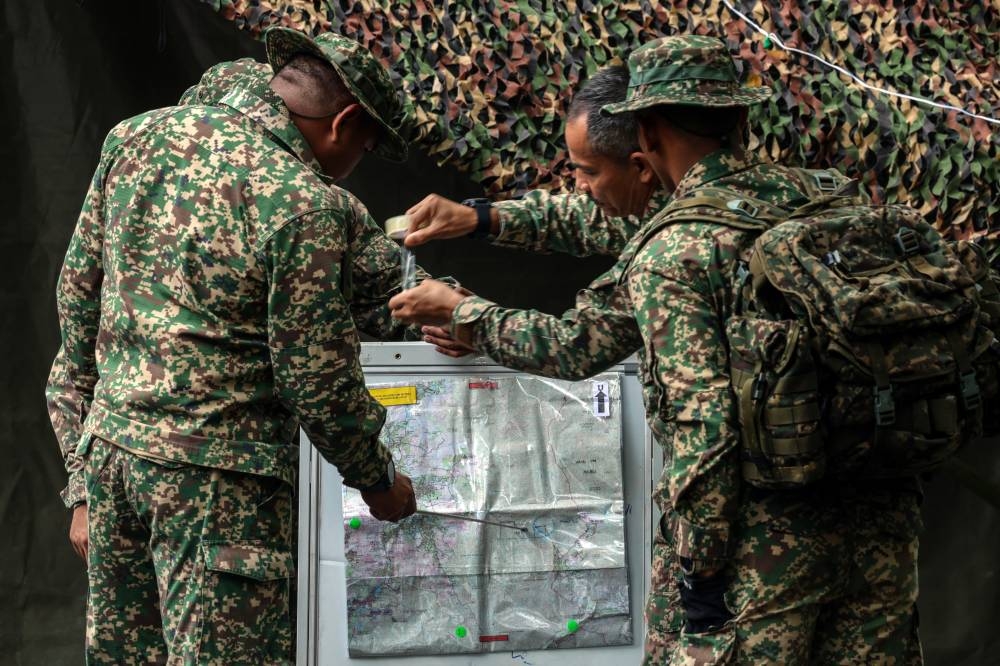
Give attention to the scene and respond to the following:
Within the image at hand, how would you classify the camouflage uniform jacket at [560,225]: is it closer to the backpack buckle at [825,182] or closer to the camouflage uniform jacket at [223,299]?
the backpack buckle at [825,182]

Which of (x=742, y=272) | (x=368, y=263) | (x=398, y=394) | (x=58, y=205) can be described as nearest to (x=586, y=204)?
(x=368, y=263)

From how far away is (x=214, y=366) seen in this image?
2.20m

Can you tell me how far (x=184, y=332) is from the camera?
2186 mm

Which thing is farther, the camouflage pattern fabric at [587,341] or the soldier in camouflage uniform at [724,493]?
the camouflage pattern fabric at [587,341]

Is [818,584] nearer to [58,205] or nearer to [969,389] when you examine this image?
[969,389]

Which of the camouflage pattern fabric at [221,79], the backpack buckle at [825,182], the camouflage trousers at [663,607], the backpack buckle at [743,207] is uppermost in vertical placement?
the camouflage pattern fabric at [221,79]

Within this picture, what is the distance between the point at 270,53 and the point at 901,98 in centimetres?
204

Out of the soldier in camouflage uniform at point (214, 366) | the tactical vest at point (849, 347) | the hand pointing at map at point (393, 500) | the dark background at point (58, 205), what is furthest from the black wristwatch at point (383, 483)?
the dark background at point (58, 205)

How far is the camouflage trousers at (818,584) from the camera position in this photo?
212 centimetres

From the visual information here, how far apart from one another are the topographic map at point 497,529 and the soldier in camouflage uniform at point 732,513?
80 centimetres

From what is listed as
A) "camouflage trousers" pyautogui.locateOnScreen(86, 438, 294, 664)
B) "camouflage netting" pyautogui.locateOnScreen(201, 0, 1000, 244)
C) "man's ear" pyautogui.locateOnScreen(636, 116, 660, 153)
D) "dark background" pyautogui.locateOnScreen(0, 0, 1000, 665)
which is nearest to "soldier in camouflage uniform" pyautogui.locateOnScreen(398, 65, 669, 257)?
"man's ear" pyautogui.locateOnScreen(636, 116, 660, 153)

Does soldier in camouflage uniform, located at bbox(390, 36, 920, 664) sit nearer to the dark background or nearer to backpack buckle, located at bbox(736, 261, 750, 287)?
backpack buckle, located at bbox(736, 261, 750, 287)

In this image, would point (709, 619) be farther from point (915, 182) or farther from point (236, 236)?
point (915, 182)

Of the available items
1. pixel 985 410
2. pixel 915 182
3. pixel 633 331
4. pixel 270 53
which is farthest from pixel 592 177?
pixel 915 182
